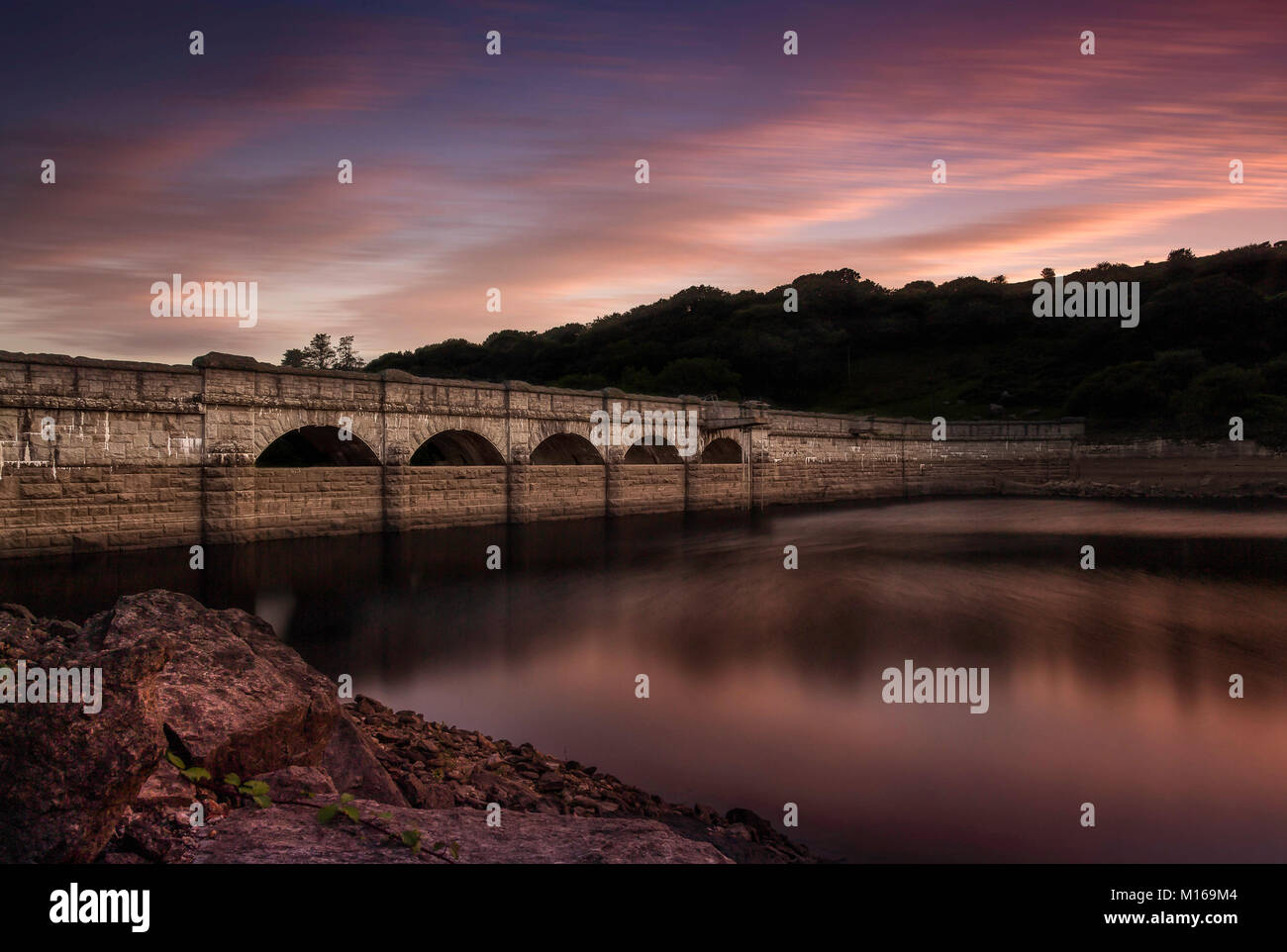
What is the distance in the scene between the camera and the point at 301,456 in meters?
32.7

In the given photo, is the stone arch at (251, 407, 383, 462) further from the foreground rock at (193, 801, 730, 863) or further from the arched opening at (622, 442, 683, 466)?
the foreground rock at (193, 801, 730, 863)

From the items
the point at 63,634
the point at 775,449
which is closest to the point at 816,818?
the point at 63,634

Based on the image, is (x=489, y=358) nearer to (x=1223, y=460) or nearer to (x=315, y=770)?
(x=1223, y=460)

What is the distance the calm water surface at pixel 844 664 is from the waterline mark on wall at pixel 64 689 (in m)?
Result: 3.81

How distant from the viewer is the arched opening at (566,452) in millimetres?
27766

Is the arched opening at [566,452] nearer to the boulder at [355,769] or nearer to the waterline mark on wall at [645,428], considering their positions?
the waterline mark on wall at [645,428]

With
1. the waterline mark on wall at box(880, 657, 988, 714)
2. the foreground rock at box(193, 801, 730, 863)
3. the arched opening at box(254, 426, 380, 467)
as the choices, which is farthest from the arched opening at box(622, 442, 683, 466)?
the foreground rock at box(193, 801, 730, 863)

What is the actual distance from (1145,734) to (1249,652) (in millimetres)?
4681

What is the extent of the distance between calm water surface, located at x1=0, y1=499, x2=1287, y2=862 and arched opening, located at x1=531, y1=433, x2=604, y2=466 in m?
7.34

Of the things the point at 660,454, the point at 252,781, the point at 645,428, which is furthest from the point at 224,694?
the point at 660,454

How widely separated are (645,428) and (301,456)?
14979 millimetres

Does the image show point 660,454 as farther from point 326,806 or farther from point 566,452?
point 326,806

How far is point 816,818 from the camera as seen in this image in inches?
212

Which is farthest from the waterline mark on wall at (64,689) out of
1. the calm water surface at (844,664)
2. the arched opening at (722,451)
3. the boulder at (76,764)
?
the arched opening at (722,451)
